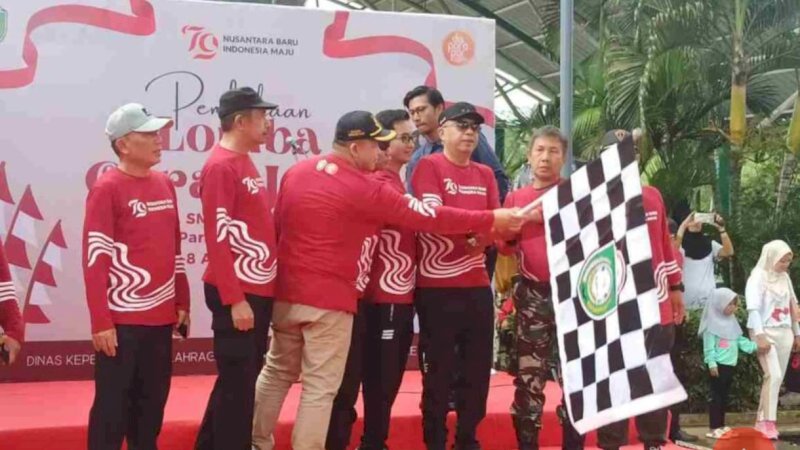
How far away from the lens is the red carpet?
184 inches

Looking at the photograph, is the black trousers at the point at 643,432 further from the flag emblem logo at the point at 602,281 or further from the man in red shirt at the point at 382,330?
the flag emblem logo at the point at 602,281

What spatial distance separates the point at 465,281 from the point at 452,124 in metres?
0.74

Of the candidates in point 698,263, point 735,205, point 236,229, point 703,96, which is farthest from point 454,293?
point 703,96

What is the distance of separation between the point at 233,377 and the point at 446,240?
118 centimetres

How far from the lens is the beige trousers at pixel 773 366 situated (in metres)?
7.73

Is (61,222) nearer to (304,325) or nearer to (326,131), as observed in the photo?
(326,131)

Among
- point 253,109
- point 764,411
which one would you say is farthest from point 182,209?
point 764,411

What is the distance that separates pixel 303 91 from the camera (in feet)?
21.3

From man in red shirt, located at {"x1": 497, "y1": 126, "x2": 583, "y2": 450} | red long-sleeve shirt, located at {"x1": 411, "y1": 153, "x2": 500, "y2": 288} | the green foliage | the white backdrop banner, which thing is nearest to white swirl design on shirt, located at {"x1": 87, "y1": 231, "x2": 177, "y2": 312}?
red long-sleeve shirt, located at {"x1": 411, "y1": 153, "x2": 500, "y2": 288}

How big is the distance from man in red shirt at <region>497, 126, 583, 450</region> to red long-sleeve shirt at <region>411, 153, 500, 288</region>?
0.60 ft

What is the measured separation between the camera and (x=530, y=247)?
461 centimetres

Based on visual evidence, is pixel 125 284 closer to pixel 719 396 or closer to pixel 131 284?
pixel 131 284

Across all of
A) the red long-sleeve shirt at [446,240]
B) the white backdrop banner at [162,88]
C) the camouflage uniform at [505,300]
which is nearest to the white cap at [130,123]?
the red long-sleeve shirt at [446,240]

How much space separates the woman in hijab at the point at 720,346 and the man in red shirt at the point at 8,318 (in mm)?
5604
